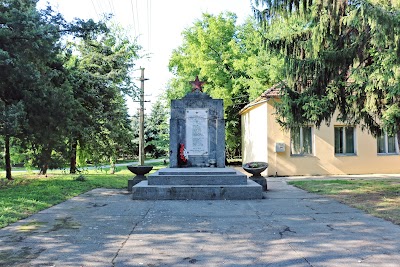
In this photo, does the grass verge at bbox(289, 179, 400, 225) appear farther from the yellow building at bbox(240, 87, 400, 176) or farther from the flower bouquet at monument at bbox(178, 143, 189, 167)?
the yellow building at bbox(240, 87, 400, 176)

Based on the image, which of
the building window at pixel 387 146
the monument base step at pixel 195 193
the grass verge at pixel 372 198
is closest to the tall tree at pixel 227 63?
the building window at pixel 387 146

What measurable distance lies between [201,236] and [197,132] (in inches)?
287

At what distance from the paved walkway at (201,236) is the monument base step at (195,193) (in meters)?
0.99

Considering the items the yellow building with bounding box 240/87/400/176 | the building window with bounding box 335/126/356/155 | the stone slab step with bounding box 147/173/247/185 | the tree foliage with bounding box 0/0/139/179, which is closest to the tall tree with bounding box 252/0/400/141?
the stone slab step with bounding box 147/173/247/185

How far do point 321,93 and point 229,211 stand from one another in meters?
4.62

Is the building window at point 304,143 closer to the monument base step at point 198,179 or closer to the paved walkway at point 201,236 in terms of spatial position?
the monument base step at point 198,179

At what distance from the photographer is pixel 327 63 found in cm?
939

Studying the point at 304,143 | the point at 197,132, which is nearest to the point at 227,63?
the point at 304,143

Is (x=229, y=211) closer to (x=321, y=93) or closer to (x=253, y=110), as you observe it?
(x=321, y=93)

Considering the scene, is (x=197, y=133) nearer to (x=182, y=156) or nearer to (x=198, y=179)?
(x=182, y=156)

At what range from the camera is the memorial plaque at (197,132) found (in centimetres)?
1233

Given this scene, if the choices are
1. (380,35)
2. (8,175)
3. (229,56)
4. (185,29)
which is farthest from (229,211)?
(185,29)

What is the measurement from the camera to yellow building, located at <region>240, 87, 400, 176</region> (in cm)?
1730

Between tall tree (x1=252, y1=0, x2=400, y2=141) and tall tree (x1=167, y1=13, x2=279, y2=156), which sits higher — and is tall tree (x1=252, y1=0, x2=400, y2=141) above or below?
below
